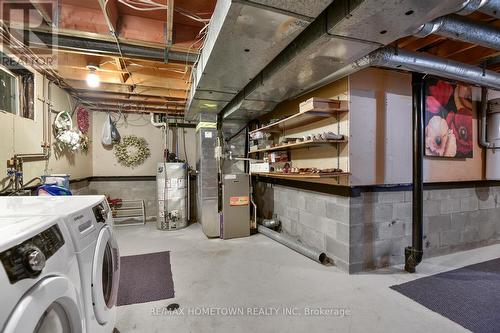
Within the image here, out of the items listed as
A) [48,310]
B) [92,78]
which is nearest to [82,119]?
[92,78]

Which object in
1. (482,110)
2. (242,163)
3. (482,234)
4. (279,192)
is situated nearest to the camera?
(482,110)

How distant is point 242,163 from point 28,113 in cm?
323

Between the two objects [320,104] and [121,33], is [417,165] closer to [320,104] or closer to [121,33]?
[320,104]

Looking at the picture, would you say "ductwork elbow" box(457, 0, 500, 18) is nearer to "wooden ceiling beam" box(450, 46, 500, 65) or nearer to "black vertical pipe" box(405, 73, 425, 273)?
"black vertical pipe" box(405, 73, 425, 273)

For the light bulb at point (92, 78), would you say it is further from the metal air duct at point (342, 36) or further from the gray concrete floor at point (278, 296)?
the gray concrete floor at point (278, 296)

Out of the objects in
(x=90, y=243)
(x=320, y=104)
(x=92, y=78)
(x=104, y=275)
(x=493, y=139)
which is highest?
(x=92, y=78)

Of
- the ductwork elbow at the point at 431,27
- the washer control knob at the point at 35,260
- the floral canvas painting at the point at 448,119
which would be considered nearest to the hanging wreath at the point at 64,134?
the washer control knob at the point at 35,260

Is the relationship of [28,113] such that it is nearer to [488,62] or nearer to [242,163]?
[242,163]

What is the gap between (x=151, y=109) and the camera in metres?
5.15

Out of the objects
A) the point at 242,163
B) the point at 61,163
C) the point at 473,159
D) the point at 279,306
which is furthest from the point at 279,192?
the point at 61,163

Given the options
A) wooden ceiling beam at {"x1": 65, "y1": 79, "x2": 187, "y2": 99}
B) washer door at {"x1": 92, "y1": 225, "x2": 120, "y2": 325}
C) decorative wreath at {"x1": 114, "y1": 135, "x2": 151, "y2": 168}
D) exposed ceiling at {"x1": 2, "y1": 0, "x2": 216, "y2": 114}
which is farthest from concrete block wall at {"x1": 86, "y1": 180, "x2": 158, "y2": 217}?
washer door at {"x1": 92, "y1": 225, "x2": 120, "y2": 325}

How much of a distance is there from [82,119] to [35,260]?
15.8 feet

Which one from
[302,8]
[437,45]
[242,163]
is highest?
[437,45]

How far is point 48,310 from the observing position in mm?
758
